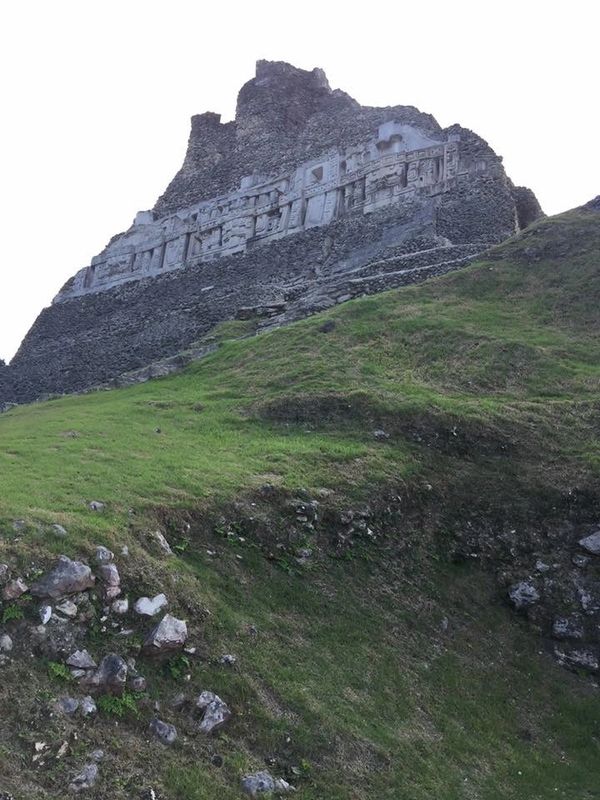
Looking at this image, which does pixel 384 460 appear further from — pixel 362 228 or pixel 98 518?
pixel 362 228

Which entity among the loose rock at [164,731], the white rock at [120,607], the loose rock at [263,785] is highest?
the white rock at [120,607]

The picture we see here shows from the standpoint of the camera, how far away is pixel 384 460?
15547 mm

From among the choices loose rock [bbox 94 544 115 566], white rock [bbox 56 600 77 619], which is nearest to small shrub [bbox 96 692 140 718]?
white rock [bbox 56 600 77 619]

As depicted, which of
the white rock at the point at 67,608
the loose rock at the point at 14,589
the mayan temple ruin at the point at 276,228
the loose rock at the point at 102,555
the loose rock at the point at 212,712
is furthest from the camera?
the mayan temple ruin at the point at 276,228

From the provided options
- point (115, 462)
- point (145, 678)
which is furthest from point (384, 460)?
point (145, 678)

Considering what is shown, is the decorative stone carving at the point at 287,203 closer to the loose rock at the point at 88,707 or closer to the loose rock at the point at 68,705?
the loose rock at the point at 88,707

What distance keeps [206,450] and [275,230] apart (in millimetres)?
27079

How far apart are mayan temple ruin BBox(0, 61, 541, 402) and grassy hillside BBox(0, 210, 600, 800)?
998cm

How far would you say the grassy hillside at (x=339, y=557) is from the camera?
8617mm

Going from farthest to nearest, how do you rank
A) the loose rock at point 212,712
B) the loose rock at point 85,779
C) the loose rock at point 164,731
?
1. the loose rock at point 212,712
2. the loose rock at point 164,731
3. the loose rock at point 85,779

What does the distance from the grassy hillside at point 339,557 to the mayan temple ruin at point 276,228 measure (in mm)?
9976

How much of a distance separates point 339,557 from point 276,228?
3122 cm

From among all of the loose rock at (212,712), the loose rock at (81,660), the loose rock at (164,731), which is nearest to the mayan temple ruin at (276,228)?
the loose rock at (212,712)

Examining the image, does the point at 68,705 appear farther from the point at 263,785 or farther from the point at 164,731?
the point at 263,785
